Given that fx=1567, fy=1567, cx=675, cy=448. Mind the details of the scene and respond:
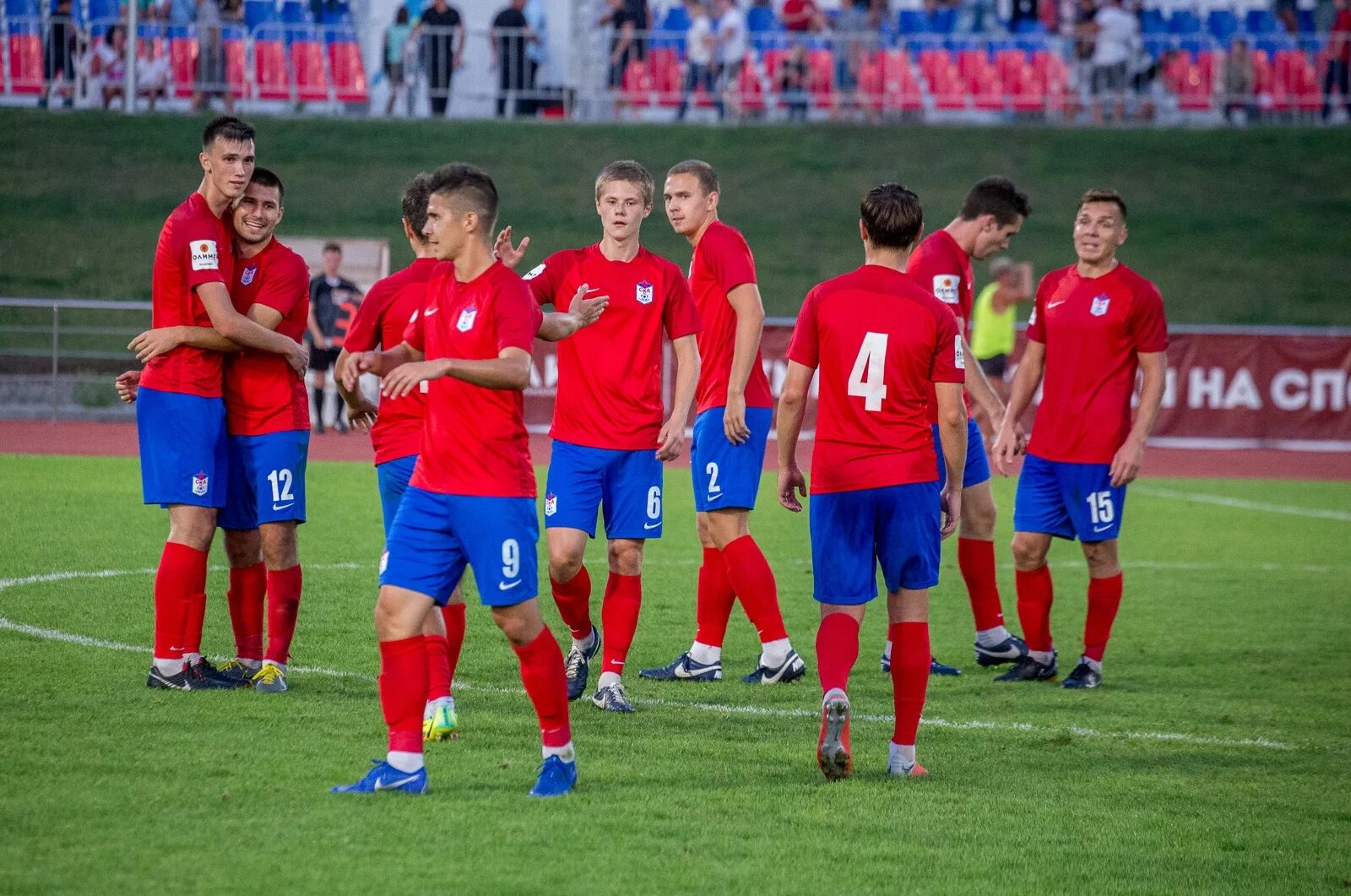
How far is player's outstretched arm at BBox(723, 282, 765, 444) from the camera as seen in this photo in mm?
7004

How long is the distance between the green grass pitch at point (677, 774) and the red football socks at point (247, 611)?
26 centimetres

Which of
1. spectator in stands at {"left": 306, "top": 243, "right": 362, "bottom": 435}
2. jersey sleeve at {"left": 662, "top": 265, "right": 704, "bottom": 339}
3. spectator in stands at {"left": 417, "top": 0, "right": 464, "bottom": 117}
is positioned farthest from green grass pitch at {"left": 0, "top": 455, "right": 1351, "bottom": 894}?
spectator in stands at {"left": 417, "top": 0, "right": 464, "bottom": 117}

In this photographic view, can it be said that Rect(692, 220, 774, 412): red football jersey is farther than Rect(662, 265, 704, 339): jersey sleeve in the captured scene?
Yes

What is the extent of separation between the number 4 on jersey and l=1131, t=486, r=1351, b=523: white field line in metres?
10.7

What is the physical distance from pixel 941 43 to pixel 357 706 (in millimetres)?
23638

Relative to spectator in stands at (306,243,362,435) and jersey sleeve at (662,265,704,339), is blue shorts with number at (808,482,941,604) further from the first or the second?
spectator in stands at (306,243,362,435)

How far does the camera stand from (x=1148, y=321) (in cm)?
774

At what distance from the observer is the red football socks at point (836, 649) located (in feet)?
18.6

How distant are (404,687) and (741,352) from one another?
8.54 feet

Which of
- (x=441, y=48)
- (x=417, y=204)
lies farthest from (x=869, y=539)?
(x=441, y=48)

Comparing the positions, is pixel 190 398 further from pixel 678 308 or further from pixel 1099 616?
pixel 1099 616

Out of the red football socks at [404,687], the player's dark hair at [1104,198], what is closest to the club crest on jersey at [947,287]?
the player's dark hair at [1104,198]

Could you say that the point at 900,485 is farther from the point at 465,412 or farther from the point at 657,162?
the point at 657,162

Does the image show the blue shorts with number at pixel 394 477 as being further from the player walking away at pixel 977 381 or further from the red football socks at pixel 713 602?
the player walking away at pixel 977 381
